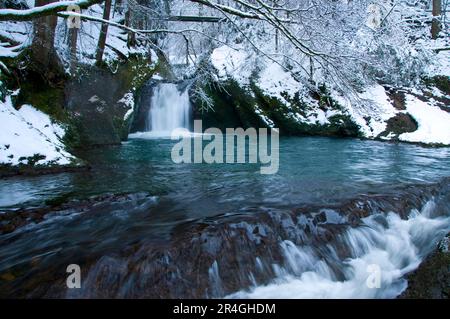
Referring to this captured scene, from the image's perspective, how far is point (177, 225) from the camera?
450 centimetres

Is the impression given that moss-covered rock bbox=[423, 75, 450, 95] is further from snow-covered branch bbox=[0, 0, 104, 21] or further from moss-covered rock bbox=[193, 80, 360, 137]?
snow-covered branch bbox=[0, 0, 104, 21]

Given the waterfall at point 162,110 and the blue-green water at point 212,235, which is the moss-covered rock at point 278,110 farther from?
the blue-green water at point 212,235

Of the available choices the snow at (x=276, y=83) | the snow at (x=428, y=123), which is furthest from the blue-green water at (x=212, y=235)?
the snow at (x=276, y=83)

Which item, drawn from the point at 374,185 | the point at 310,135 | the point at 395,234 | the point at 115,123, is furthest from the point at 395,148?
the point at 115,123

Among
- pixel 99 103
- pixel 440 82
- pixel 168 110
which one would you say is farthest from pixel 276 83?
pixel 99 103

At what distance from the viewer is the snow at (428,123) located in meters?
12.6

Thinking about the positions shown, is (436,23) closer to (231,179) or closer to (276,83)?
(276,83)

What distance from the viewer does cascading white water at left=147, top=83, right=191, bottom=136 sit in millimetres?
15297

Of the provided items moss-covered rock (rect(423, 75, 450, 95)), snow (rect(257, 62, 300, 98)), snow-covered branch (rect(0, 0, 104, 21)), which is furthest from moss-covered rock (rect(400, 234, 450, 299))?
moss-covered rock (rect(423, 75, 450, 95))

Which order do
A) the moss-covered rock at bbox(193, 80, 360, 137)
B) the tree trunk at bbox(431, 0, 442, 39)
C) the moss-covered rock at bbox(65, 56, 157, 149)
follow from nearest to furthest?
the moss-covered rock at bbox(65, 56, 157, 149) → the moss-covered rock at bbox(193, 80, 360, 137) → the tree trunk at bbox(431, 0, 442, 39)

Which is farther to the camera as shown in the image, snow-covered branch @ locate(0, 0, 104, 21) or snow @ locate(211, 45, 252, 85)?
snow @ locate(211, 45, 252, 85)

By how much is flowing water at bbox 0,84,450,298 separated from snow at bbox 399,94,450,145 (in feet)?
19.3

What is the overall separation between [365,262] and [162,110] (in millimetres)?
12543

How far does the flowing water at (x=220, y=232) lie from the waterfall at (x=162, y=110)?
7.88 m
